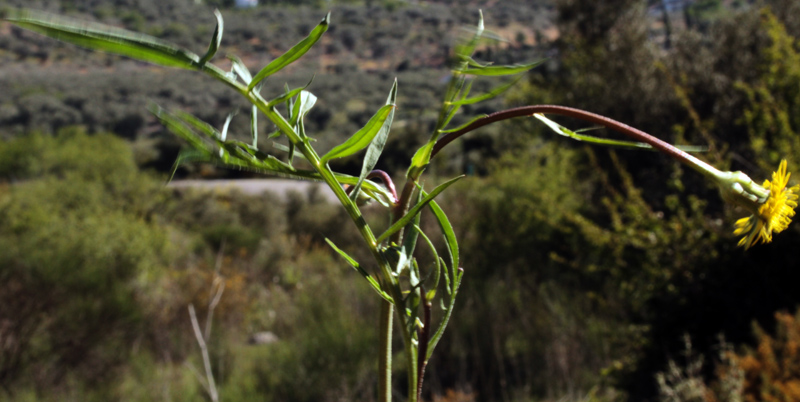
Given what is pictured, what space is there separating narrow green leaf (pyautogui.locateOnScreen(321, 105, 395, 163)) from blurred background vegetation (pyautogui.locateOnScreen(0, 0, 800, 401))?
52 cm

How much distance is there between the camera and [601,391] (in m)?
2.54

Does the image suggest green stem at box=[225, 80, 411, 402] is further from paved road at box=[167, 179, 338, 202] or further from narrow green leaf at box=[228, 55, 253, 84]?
paved road at box=[167, 179, 338, 202]

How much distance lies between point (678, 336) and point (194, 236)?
5.37m

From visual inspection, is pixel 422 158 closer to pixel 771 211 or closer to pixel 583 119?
pixel 583 119

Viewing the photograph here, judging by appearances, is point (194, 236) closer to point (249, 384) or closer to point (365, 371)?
point (249, 384)

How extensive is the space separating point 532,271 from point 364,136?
12.7 ft

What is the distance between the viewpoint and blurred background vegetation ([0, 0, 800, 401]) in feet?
6.89

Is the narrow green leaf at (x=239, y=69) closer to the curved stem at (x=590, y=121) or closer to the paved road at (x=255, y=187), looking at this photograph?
the curved stem at (x=590, y=121)

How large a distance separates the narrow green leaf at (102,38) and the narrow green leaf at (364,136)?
0.07 meters

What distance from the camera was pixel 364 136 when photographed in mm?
234

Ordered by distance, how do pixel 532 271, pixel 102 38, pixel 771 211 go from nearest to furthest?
1. pixel 102 38
2. pixel 771 211
3. pixel 532 271

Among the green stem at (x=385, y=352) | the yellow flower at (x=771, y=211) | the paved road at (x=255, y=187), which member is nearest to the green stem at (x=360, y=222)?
the green stem at (x=385, y=352)

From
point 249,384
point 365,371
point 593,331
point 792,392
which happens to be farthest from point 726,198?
point 249,384

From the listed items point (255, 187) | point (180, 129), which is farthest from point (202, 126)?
point (255, 187)
